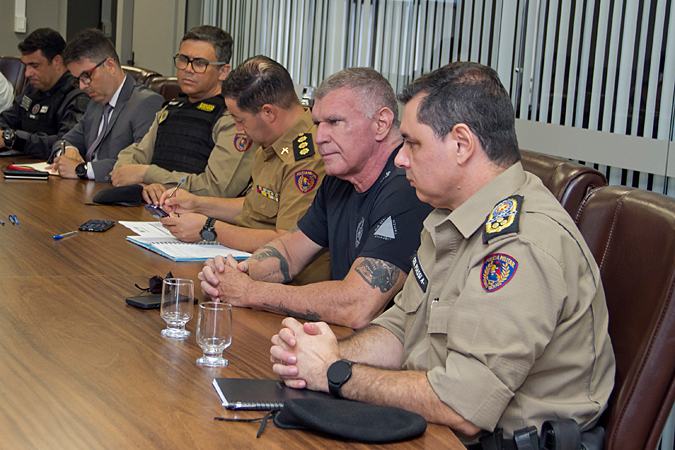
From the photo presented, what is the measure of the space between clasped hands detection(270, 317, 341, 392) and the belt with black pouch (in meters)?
0.32

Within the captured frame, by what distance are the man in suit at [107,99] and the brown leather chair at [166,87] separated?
30.9 inches

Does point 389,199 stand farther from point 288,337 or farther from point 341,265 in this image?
point 288,337

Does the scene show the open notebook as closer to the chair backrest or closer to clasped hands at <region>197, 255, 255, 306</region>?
clasped hands at <region>197, 255, 255, 306</region>

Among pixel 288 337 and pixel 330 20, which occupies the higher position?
pixel 330 20

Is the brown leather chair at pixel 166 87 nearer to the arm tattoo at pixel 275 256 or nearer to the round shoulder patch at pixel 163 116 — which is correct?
the round shoulder patch at pixel 163 116

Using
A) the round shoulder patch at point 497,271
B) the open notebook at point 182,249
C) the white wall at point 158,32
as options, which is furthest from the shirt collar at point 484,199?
the white wall at point 158,32

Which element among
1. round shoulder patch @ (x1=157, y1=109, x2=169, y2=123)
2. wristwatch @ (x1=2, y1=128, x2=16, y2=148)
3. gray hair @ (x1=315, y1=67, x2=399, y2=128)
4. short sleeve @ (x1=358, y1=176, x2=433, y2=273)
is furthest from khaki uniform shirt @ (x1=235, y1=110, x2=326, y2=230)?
wristwatch @ (x1=2, y1=128, x2=16, y2=148)

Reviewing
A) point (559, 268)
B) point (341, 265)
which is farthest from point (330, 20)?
point (559, 268)

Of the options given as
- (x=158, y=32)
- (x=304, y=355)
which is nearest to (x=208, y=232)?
(x=304, y=355)

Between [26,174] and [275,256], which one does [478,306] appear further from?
[26,174]

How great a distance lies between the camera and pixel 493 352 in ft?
3.60

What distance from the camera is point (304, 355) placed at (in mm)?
1235

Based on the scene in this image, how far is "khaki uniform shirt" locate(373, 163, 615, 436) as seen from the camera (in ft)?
3.63

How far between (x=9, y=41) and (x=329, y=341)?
8.44m
